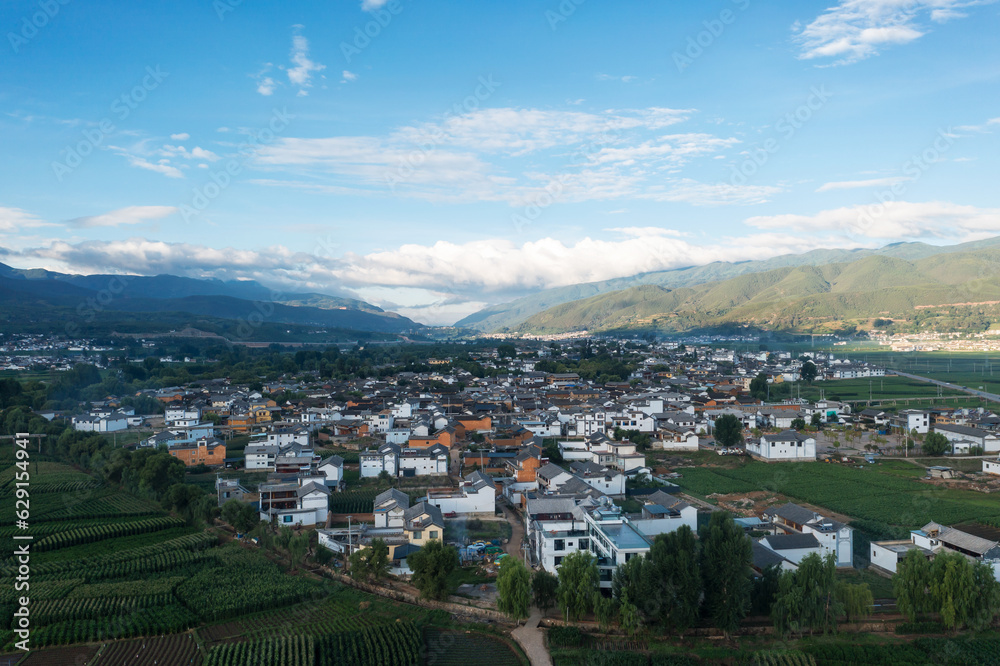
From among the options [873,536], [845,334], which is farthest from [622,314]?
[873,536]

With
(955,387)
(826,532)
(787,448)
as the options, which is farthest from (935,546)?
(955,387)

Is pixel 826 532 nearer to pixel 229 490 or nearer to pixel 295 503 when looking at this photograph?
pixel 295 503

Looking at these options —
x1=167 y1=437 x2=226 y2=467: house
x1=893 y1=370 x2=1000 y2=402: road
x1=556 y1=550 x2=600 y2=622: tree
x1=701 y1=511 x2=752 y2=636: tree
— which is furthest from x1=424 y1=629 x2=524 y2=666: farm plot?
x1=893 y1=370 x2=1000 y2=402: road

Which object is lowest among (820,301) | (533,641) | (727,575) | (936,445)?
(533,641)

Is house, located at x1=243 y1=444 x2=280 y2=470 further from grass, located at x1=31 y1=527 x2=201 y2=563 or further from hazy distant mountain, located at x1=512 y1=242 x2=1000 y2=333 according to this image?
hazy distant mountain, located at x1=512 y1=242 x2=1000 y2=333

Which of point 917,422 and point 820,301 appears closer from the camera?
point 917,422

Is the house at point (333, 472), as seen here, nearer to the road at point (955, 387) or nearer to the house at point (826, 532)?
the house at point (826, 532)

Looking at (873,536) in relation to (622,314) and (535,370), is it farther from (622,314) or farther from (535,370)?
(622,314)
